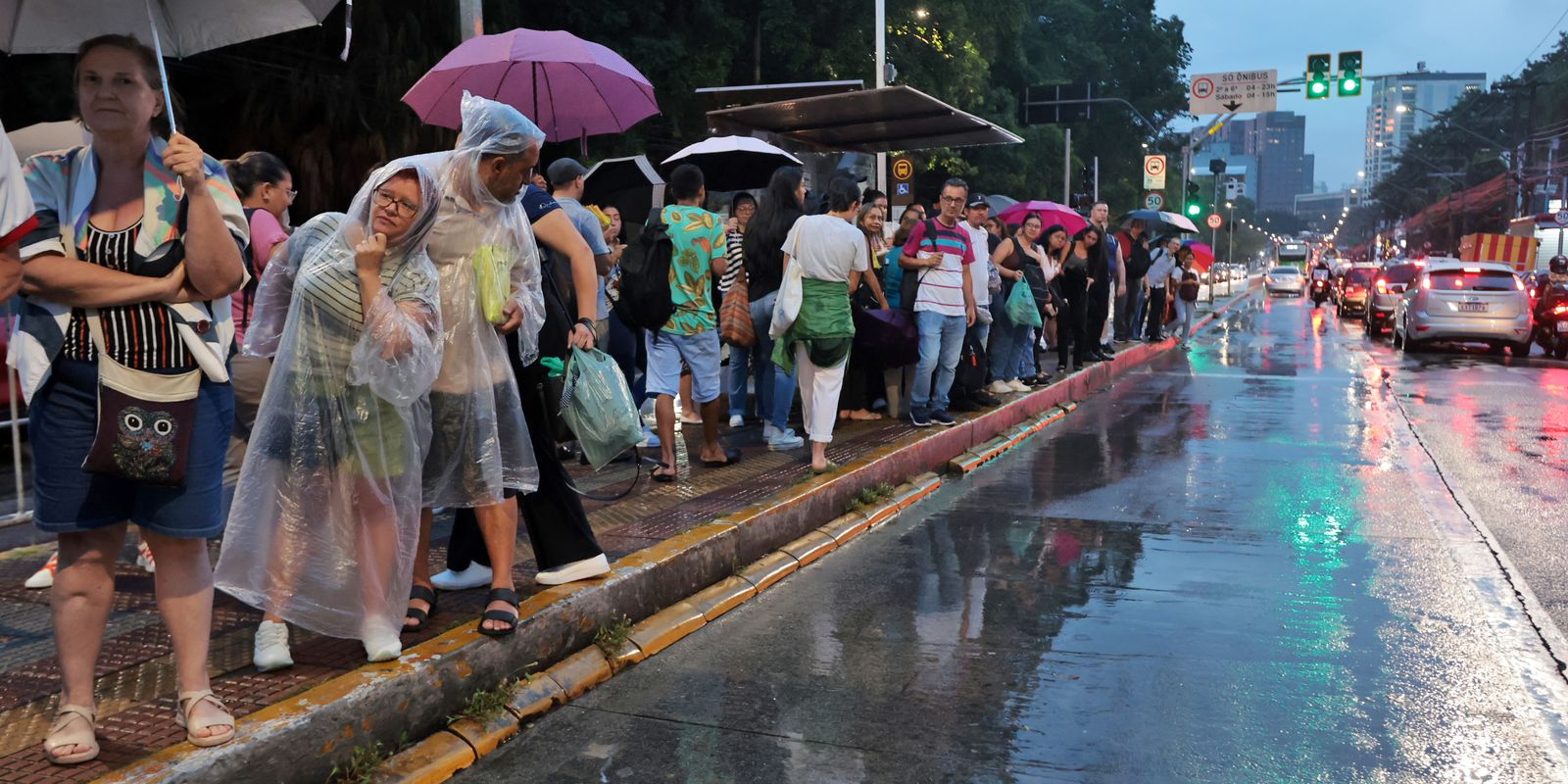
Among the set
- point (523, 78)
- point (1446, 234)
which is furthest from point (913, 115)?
point (1446, 234)

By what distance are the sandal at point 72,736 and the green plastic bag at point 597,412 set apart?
1.79 metres

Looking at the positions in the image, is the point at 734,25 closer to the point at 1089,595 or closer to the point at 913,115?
the point at 913,115

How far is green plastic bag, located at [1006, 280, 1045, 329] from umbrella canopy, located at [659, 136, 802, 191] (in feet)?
7.72

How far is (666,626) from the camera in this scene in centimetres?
519

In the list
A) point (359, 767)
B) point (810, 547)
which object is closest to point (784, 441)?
point (810, 547)

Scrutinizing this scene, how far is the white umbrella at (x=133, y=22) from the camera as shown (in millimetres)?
3632

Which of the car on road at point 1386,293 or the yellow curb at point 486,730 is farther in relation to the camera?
the car on road at point 1386,293

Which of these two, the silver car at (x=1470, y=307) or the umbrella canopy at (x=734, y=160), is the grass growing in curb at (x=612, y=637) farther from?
the silver car at (x=1470, y=307)

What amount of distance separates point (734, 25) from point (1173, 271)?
28.8ft

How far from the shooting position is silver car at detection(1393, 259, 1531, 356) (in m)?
20.1

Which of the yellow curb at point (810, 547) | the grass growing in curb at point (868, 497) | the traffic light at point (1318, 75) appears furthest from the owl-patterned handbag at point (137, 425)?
the traffic light at point (1318, 75)

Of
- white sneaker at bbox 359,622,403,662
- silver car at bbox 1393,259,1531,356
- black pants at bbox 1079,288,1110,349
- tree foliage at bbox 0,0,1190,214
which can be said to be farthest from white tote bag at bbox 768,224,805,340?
silver car at bbox 1393,259,1531,356

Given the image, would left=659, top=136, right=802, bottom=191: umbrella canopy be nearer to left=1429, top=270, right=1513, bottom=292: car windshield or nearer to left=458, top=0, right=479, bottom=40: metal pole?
left=458, top=0, right=479, bottom=40: metal pole

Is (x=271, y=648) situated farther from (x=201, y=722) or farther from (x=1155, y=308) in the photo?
(x=1155, y=308)
